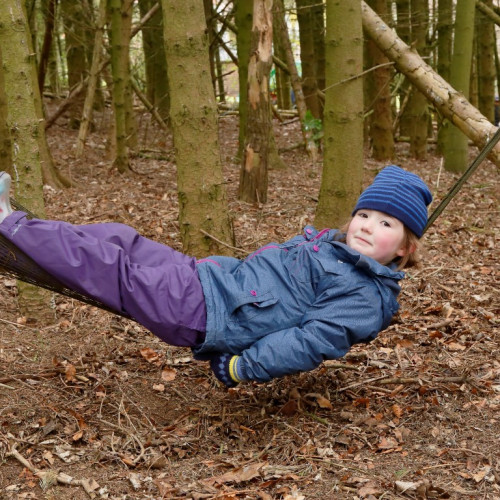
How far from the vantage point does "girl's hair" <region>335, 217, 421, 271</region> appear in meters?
3.20

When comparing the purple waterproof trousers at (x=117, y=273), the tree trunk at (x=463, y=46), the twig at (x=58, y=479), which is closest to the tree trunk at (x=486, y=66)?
the tree trunk at (x=463, y=46)

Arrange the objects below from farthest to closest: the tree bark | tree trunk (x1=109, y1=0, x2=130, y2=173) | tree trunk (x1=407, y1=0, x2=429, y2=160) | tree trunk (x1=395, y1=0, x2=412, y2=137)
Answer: the tree bark < tree trunk (x1=407, y1=0, x2=429, y2=160) < tree trunk (x1=395, y1=0, x2=412, y2=137) < tree trunk (x1=109, y1=0, x2=130, y2=173)

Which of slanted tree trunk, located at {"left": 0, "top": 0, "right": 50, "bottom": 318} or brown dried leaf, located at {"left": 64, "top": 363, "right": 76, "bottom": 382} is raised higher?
slanted tree trunk, located at {"left": 0, "top": 0, "right": 50, "bottom": 318}

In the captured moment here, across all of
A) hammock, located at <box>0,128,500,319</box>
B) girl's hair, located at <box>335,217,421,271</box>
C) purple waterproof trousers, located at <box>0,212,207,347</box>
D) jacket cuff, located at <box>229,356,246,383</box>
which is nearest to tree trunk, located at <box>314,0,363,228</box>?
girl's hair, located at <box>335,217,421,271</box>

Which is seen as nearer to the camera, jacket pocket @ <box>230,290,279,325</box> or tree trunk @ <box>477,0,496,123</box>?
jacket pocket @ <box>230,290,279,325</box>

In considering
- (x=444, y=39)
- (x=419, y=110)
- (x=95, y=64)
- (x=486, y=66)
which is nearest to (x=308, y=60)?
(x=419, y=110)

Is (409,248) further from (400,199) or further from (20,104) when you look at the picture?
(20,104)

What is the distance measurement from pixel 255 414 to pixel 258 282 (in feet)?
2.46

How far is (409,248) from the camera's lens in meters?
3.22

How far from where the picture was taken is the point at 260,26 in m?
6.52

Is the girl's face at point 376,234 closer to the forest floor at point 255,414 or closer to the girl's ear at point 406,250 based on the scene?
the girl's ear at point 406,250

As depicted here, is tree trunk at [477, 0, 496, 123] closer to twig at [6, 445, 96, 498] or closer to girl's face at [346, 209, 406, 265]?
girl's face at [346, 209, 406, 265]

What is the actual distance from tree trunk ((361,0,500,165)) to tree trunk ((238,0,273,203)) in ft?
3.25

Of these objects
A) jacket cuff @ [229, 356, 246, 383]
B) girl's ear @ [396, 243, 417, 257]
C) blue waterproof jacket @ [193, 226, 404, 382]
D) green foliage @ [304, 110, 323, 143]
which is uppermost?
green foliage @ [304, 110, 323, 143]
